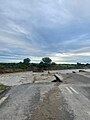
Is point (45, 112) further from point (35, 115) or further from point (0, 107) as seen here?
point (0, 107)

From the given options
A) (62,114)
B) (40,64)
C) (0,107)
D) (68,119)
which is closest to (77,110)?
(62,114)

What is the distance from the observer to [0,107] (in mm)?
9445

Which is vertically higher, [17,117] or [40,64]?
[40,64]

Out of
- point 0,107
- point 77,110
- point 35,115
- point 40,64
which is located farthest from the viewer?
point 40,64

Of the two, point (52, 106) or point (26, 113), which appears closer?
point (26, 113)

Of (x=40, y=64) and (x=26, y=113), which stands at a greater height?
(x=40, y=64)

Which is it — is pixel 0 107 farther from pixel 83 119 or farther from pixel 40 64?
pixel 40 64

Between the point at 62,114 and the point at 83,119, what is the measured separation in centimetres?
85

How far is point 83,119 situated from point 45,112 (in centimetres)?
141

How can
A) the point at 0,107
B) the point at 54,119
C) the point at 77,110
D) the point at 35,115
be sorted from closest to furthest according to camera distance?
Result: the point at 54,119
the point at 35,115
the point at 77,110
the point at 0,107

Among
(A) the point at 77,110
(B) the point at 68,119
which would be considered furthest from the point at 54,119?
(A) the point at 77,110

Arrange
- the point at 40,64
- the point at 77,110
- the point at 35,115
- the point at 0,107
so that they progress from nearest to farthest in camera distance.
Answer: the point at 35,115, the point at 77,110, the point at 0,107, the point at 40,64

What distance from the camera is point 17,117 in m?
7.61

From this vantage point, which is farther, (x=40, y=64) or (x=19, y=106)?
(x=40, y=64)
